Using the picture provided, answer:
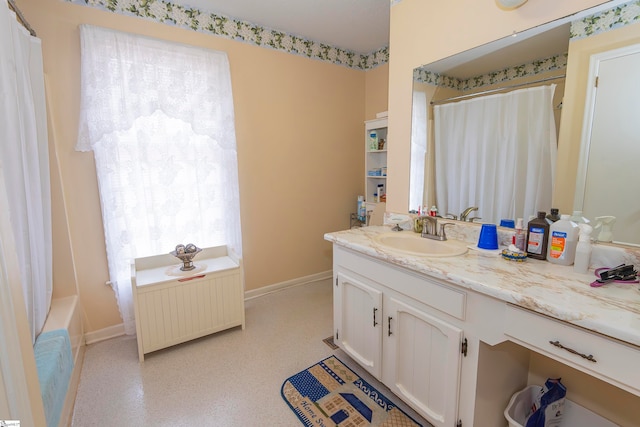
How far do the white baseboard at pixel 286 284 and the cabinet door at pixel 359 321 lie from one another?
1.24 meters

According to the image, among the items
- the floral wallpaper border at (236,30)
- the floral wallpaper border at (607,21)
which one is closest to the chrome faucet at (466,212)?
the floral wallpaper border at (607,21)

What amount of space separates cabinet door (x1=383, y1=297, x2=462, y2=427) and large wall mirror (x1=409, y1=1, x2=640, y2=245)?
741mm

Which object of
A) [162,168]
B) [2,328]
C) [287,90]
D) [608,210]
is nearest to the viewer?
[2,328]

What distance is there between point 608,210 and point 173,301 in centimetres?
247

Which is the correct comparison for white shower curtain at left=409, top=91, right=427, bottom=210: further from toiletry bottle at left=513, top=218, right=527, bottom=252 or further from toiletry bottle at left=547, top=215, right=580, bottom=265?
toiletry bottle at left=547, top=215, right=580, bottom=265

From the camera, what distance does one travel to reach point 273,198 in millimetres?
2896

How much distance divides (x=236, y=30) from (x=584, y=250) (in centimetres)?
283

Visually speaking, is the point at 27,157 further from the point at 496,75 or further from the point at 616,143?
the point at 616,143

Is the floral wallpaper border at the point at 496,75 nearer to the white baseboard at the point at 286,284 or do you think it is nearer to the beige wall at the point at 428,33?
the beige wall at the point at 428,33

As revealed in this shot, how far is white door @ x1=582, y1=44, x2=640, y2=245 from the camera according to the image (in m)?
1.12

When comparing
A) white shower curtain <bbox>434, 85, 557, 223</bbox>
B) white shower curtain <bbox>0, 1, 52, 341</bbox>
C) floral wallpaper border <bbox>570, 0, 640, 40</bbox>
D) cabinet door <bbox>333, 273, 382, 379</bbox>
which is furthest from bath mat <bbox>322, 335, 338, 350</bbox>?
floral wallpaper border <bbox>570, 0, 640, 40</bbox>

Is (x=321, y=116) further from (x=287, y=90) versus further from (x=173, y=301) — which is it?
(x=173, y=301)

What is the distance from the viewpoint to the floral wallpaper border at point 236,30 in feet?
6.85

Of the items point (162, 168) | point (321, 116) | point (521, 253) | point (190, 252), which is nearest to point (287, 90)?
point (321, 116)
